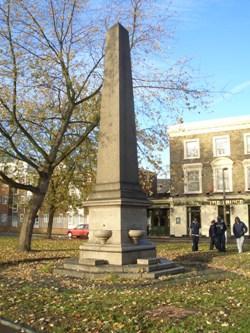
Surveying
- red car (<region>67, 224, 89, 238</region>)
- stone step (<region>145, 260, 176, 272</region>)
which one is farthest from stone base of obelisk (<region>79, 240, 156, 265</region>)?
red car (<region>67, 224, 89, 238</region>)

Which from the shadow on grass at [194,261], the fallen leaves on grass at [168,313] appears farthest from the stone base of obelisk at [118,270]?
the fallen leaves on grass at [168,313]

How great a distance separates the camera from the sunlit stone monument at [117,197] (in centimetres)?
1271

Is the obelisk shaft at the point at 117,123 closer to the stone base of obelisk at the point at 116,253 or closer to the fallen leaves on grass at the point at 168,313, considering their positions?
the stone base of obelisk at the point at 116,253

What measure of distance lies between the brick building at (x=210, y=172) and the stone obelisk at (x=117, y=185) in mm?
29541

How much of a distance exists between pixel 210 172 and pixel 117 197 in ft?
114

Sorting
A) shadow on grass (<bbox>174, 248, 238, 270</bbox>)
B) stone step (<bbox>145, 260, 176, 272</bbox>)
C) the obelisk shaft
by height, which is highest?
the obelisk shaft

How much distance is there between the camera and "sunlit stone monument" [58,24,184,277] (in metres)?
12.7

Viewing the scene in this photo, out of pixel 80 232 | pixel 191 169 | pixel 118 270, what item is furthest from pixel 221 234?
pixel 80 232

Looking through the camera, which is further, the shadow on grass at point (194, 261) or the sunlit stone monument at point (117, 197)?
the shadow on grass at point (194, 261)

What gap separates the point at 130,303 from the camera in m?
7.89

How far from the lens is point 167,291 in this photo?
9.31m

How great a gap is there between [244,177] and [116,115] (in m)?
33.4

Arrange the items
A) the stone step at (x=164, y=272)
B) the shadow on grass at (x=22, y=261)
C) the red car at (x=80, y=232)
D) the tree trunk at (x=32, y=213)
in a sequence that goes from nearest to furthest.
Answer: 1. the stone step at (x=164, y=272)
2. the shadow on grass at (x=22, y=261)
3. the tree trunk at (x=32, y=213)
4. the red car at (x=80, y=232)

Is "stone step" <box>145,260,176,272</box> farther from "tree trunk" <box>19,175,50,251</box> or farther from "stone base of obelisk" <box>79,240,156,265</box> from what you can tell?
"tree trunk" <box>19,175,50,251</box>
